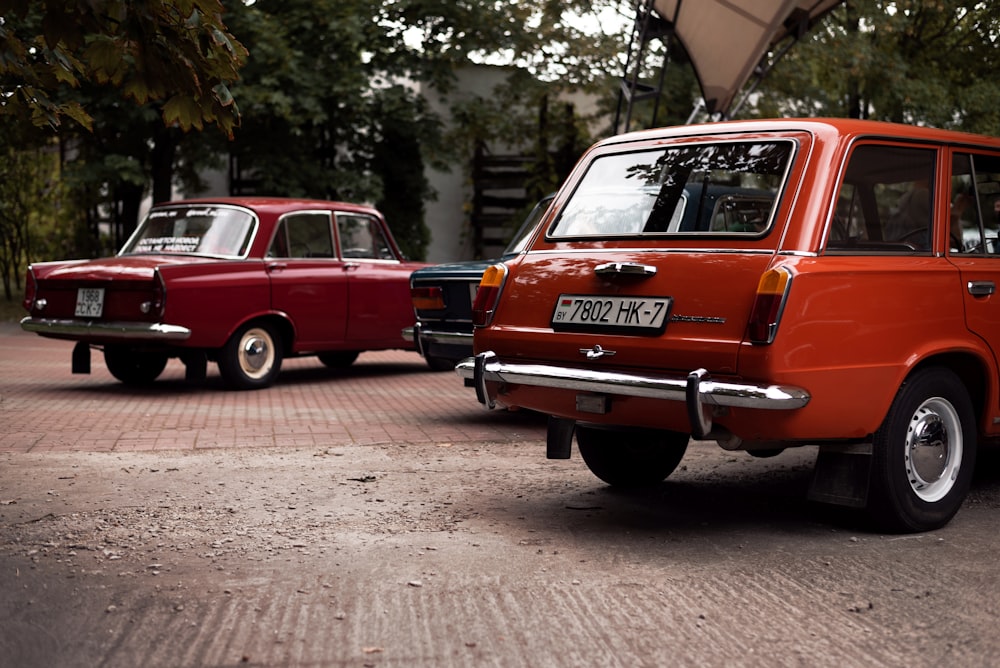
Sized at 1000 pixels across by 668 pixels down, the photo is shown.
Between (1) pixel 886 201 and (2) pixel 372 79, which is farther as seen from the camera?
(2) pixel 372 79

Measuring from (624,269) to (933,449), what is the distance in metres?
1.61

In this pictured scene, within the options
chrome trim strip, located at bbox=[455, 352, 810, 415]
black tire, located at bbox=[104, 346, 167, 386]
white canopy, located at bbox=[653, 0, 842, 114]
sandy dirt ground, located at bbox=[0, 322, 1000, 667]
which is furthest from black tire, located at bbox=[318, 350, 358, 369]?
chrome trim strip, located at bbox=[455, 352, 810, 415]

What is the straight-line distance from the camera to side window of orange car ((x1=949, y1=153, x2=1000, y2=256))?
6.05m

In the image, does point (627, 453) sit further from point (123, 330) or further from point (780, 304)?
point (123, 330)

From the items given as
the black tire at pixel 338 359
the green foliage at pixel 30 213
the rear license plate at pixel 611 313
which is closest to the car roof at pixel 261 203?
the black tire at pixel 338 359

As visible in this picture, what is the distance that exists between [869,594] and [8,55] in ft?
13.6

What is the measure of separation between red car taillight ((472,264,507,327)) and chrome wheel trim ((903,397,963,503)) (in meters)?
2.03

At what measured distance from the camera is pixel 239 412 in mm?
9945

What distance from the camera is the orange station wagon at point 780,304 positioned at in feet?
16.5

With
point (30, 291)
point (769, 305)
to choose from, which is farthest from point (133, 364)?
point (769, 305)

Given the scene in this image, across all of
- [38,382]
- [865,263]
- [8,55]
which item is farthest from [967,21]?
[8,55]

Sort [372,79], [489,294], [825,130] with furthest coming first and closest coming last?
[372,79] < [489,294] < [825,130]

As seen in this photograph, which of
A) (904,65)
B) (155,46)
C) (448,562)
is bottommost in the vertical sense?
(448,562)

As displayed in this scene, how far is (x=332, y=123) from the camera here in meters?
21.2
